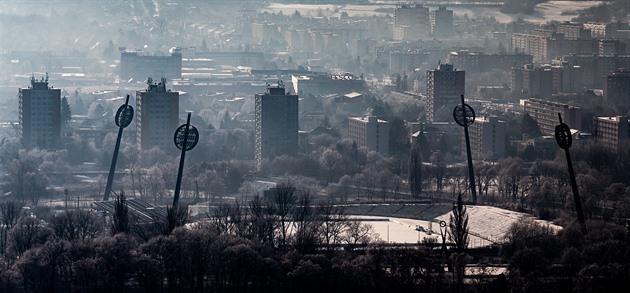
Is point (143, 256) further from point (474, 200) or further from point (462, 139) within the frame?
point (462, 139)

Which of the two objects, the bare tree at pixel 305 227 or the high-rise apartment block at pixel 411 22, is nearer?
the bare tree at pixel 305 227

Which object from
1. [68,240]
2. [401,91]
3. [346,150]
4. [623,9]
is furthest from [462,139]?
[623,9]

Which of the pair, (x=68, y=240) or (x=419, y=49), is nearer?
(x=68, y=240)

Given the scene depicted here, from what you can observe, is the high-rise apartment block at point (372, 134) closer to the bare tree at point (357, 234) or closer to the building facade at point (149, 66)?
the bare tree at point (357, 234)

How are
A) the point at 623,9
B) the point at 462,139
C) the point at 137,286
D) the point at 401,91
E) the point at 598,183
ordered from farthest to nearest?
the point at 623,9
the point at 401,91
the point at 462,139
the point at 598,183
the point at 137,286

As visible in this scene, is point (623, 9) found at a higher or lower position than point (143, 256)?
higher

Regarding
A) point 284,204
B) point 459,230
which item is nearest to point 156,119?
point 284,204

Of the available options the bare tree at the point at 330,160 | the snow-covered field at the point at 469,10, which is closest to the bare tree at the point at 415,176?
the bare tree at the point at 330,160
